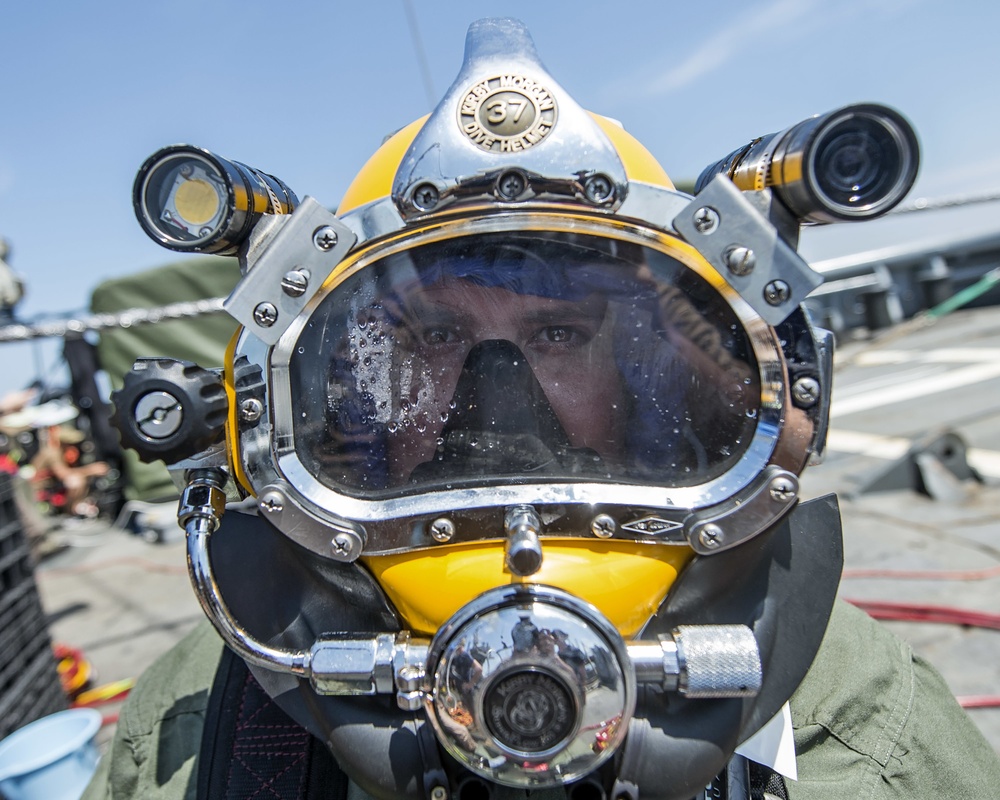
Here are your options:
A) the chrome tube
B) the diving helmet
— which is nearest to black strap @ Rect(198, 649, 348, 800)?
the diving helmet

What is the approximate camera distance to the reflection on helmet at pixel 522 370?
36.3 inches

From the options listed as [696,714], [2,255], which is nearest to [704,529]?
[696,714]

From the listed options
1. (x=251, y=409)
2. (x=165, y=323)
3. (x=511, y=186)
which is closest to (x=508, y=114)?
(x=511, y=186)

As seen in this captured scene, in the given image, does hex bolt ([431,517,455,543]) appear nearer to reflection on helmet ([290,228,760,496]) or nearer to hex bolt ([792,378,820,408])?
reflection on helmet ([290,228,760,496])

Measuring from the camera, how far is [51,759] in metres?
1.80

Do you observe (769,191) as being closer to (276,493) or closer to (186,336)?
(276,493)

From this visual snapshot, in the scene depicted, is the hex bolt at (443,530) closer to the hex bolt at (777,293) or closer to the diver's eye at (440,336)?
the diver's eye at (440,336)

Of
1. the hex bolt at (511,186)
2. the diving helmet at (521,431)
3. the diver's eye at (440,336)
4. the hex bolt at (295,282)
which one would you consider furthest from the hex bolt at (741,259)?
the hex bolt at (295,282)

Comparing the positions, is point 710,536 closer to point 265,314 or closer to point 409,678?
point 409,678

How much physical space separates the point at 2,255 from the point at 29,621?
365 cm

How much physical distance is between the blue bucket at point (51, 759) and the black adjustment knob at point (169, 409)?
127 cm

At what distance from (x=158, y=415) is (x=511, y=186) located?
1.73ft

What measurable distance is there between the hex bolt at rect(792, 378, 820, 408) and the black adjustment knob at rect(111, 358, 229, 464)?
0.72 m

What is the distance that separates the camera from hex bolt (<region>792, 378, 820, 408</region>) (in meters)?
0.88
